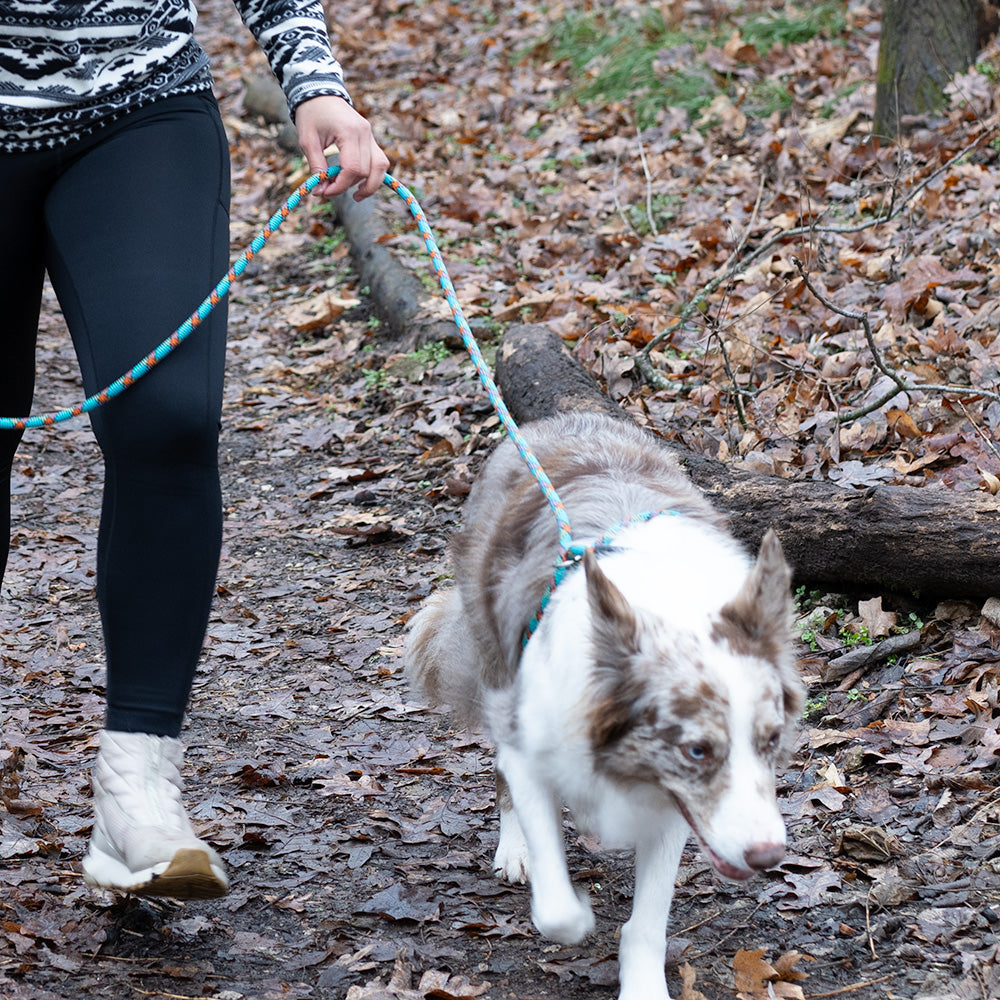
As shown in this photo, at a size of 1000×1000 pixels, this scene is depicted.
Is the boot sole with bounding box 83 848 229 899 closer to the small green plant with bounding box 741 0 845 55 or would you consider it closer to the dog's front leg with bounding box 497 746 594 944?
the dog's front leg with bounding box 497 746 594 944

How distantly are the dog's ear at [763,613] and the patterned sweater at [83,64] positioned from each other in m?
1.55

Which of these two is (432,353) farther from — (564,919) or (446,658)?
(564,919)

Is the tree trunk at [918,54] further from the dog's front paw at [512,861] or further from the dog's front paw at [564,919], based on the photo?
the dog's front paw at [564,919]

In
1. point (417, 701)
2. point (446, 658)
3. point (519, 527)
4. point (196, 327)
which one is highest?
point (196, 327)

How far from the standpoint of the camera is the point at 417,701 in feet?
14.5

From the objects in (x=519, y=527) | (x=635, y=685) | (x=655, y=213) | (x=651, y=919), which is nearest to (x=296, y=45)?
(x=519, y=527)

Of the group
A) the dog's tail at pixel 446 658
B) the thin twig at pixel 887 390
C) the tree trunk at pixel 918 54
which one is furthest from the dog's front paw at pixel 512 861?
the tree trunk at pixel 918 54

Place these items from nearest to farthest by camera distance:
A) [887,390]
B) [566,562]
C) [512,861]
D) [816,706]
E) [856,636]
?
[566,562] → [512,861] → [816,706] → [856,636] → [887,390]

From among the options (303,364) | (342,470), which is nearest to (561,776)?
(342,470)

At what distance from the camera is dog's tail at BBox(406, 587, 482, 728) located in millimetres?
3730

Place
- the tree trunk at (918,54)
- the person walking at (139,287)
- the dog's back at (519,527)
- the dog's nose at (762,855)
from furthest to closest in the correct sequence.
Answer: the tree trunk at (918,54) → the dog's back at (519,527) → the person walking at (139,287) → the dog's nose at (762,855)

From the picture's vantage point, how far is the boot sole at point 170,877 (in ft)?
8.48

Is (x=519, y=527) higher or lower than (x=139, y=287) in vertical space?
→ lower

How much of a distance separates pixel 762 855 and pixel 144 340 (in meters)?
1.74
